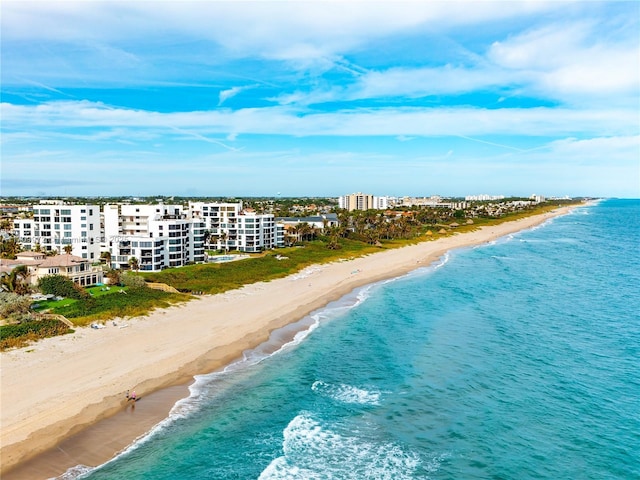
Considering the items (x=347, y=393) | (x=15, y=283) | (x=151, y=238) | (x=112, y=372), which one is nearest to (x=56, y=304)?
(x=15, y=283)

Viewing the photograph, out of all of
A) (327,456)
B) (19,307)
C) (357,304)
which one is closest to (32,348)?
(19,307)

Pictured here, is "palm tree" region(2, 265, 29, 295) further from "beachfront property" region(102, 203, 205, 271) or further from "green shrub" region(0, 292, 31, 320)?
"beachfront property" region(102, 203, 205, 271)

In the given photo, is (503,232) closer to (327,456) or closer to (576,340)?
(576,340)

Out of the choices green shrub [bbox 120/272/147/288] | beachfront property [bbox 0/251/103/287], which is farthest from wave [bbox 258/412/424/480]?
beachfront property [bbox 0/251/103/287]

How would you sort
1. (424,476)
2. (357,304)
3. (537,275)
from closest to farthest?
(424,476) < (357,304) < (537,275)

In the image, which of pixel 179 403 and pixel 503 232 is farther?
pixel 503 232

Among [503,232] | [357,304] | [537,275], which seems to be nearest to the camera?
[357,304]

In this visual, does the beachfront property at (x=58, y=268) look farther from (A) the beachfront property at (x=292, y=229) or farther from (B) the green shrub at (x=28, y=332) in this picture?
(A) the beachfront property at (x=292, y=229)
